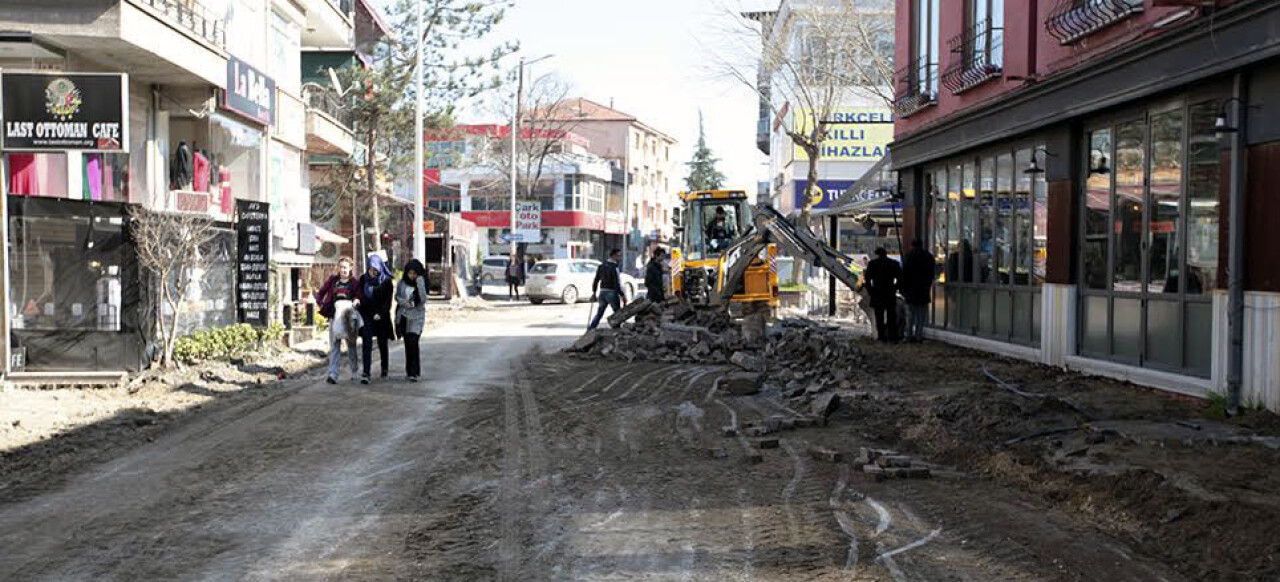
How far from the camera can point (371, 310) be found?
579 inches

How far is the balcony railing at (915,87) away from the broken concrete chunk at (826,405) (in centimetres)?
955

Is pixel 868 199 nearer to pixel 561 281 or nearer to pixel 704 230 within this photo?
pixel 704 230

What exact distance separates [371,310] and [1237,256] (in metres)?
10.2

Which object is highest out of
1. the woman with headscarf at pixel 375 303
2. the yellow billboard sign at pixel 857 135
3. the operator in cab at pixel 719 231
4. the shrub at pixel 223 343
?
the yellow billboard sign at pixel 857 135

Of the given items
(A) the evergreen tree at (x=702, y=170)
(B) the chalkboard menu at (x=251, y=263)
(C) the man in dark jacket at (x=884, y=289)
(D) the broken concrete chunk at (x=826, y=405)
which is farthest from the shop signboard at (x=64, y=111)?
(A) the evergreen tree at (x=702, y=170)

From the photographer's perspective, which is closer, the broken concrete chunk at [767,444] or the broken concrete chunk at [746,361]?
the broken concrete chunk at [767,444]

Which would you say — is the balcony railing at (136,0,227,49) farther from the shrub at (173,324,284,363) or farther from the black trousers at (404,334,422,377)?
the black trousers at (404,334,422,377)

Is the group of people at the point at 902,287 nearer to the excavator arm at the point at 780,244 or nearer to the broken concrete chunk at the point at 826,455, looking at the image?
the excavator arm at the point at 780,244

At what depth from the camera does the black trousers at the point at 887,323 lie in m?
18.9

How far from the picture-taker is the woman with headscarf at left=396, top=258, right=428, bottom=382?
1446cm

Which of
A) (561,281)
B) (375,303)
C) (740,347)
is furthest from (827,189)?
(375,303)

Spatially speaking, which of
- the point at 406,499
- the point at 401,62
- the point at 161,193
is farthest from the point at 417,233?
the point at 406,499

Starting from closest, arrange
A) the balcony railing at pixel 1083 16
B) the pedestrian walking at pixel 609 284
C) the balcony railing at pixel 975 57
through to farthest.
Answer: the balcony railing at pixel 1083 16
the balcony railing at pixel 975 57
the pedestrian walking at pixel 609 284

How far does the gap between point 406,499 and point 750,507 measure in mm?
2290
